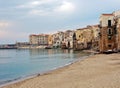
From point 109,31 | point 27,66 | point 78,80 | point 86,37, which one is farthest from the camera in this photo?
point 86,37

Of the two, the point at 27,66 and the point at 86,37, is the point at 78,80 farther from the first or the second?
the point at 86,37

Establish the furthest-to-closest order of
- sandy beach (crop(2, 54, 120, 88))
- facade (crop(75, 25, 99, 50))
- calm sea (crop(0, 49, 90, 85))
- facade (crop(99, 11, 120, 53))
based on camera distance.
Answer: facade (crop(75, 25, 99, 50)) < facade (crop(99, 11, 120, 53)) < calm sea (crop(0, 49, 90, 85)) < sandy beach (crop(2, 54, 120, 88))

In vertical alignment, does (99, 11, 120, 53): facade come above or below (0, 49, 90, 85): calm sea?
above

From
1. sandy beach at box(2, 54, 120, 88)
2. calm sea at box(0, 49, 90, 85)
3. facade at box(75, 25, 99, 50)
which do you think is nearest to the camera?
sandy beach at box(2, 54, 120, 88)

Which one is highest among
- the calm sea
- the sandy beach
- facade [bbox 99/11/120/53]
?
facade [bbox 99/11/120/53]

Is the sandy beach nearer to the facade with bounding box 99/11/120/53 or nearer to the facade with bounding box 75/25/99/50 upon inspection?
the facade with bounding box 99/11/120/53

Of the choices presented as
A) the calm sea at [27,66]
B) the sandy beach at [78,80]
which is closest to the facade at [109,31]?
the calm sea at [27,66]

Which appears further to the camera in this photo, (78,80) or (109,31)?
(109,31)

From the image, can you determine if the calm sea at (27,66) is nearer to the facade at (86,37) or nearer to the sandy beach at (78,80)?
the sandy beach at (78,80)

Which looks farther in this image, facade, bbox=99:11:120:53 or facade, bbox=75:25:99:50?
facade, bbox=75:25:99:50

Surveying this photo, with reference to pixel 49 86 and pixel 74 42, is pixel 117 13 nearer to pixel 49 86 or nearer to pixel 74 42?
pixel 49 86

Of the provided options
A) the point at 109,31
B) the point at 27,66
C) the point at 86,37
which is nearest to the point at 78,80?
the point at 27,66

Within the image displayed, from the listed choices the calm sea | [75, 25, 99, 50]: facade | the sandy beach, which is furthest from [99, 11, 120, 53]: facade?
[75, 25, 99, 50]: facade

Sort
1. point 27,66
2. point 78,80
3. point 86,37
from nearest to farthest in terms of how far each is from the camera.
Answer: point 78,80 → point 27,66 → point 86,37
